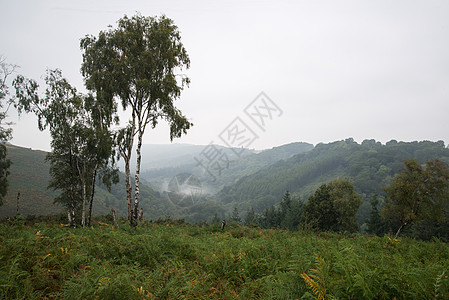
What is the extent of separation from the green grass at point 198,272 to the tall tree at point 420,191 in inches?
742

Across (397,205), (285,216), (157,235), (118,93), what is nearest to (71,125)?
(118,93)

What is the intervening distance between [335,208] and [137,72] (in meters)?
32.7

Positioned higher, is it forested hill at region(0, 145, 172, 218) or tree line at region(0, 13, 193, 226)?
tree line at region(0, 13, 193, 226)

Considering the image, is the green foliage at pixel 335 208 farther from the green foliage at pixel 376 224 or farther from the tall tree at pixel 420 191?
the green foliage at pixel 376 224

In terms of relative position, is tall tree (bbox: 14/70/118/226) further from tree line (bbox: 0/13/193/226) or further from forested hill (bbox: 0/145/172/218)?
forested hill (bbox: 0/145/172/218)

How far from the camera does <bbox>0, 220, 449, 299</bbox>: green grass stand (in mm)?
3420

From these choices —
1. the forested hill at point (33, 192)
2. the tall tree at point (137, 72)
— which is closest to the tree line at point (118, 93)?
the tall tree at point (137, 72)

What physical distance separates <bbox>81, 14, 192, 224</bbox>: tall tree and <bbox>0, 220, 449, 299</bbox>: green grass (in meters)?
9.21

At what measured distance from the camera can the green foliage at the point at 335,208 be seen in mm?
33031

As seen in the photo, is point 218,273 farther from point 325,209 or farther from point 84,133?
point 325,209

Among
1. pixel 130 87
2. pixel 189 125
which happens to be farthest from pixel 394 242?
pixel 130 87

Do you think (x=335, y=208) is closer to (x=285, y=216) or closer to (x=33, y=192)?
(x=285, y=216)

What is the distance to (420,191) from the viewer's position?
23.1 meters

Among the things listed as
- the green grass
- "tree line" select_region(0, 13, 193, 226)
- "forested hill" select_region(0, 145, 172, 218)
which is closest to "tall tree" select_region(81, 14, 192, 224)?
"tree line" select_region(0, 13, 193, 226)
